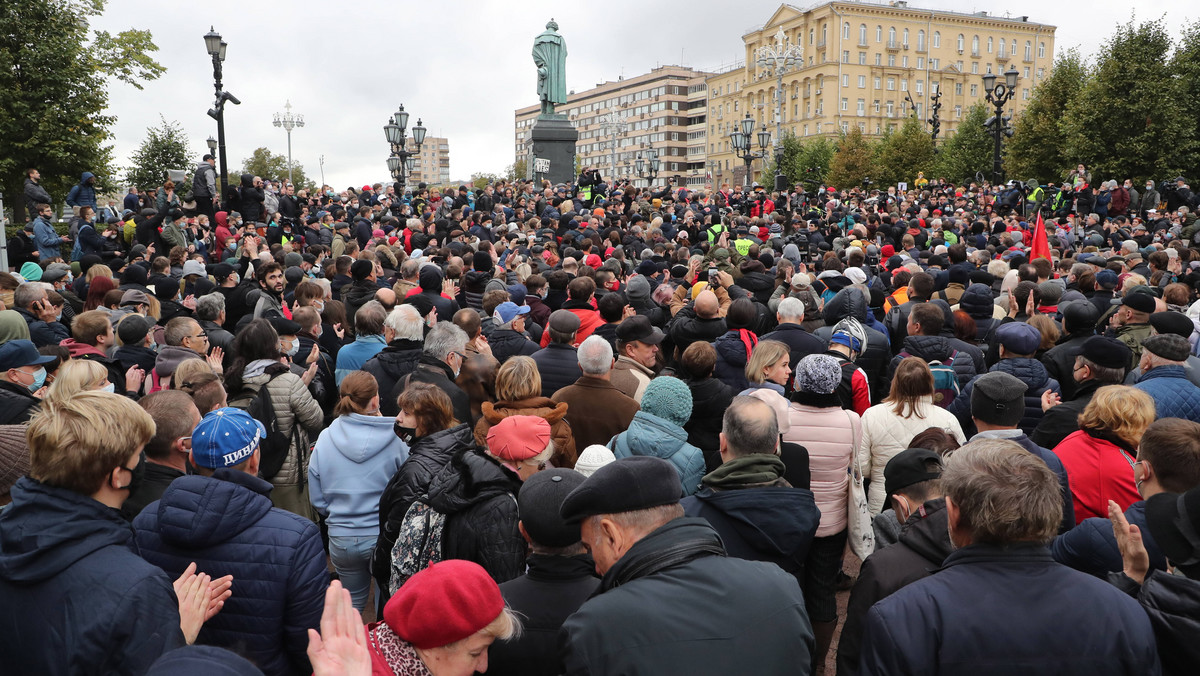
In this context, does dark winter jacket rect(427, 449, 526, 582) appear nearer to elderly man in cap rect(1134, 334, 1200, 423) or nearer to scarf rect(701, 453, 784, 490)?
scarf rect(701, 453, 784, 490)

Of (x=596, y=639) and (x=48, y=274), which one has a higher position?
(x=48, y=274)

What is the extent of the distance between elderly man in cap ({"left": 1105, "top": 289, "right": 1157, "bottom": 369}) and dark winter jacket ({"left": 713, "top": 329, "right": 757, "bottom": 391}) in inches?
118

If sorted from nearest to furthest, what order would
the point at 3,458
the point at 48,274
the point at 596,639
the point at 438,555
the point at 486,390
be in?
the point at 596,639 < the point at 3,458 < the point at 438,555 < the point at 486,390 < the point at 48,274

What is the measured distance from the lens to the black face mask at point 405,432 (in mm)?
4368

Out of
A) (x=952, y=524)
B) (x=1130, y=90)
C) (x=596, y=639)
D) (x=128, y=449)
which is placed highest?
(x=1130, y=90)

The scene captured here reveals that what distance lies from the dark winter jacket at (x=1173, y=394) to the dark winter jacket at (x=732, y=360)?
250 cm

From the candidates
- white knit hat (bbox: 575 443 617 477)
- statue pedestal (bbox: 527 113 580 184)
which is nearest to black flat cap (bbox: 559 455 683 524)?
white knit hat (bbox: 575 443 617 477)

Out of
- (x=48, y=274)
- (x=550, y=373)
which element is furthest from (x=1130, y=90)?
(x=48, y=274)

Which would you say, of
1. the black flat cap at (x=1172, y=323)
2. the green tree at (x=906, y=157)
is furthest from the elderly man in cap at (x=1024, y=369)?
the green tree at (x=906, y=157)

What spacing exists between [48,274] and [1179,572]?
35.9 feet

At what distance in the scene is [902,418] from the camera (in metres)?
4.64

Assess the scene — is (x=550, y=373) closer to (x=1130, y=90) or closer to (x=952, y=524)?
(x=952, y=524)

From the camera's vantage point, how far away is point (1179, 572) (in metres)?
2.47

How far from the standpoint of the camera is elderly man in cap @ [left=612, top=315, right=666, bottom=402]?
561 cm
